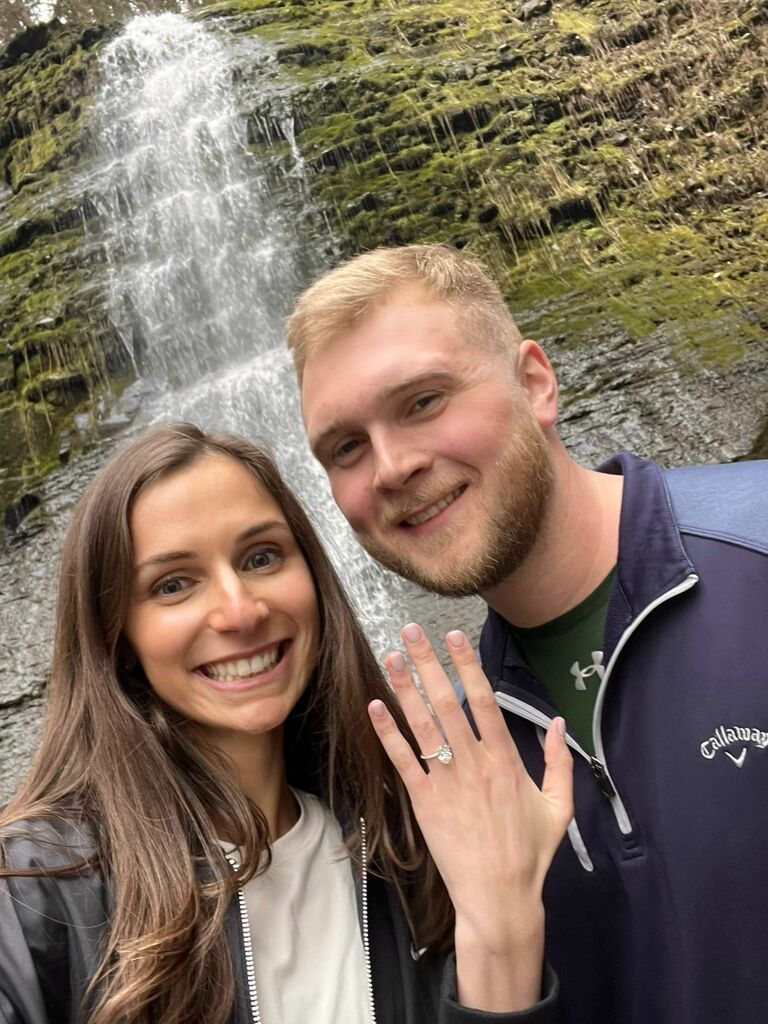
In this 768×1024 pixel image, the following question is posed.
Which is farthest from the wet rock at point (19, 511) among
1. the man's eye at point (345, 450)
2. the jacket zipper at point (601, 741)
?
the jacket zipper at point (601, 741)

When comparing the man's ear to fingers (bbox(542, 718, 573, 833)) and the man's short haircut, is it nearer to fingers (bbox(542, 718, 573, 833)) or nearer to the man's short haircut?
the man's short haircut


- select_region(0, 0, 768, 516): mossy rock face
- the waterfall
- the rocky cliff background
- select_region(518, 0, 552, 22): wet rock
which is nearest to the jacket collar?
the rocky cliff background

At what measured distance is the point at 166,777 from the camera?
82.2 inches

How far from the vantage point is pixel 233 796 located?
212 cm

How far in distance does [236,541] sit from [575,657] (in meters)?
0.89

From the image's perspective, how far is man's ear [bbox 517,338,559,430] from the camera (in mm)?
2549

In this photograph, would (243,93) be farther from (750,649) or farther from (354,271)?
(750,649)

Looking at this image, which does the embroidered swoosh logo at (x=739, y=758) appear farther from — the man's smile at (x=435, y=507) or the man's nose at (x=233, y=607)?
the man's nose at (x=233, y=607)

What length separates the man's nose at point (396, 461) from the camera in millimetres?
2367

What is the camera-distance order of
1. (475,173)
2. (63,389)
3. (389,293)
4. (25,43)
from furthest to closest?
(25,43) < (475,173) < (63,389) < (389,293)

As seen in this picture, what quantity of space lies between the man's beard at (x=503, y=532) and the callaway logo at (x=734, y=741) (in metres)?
0.63

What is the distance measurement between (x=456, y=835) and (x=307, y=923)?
494mm

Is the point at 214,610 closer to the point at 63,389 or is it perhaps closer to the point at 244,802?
the point at 244,802

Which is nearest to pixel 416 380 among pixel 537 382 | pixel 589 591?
pixel 537 382
